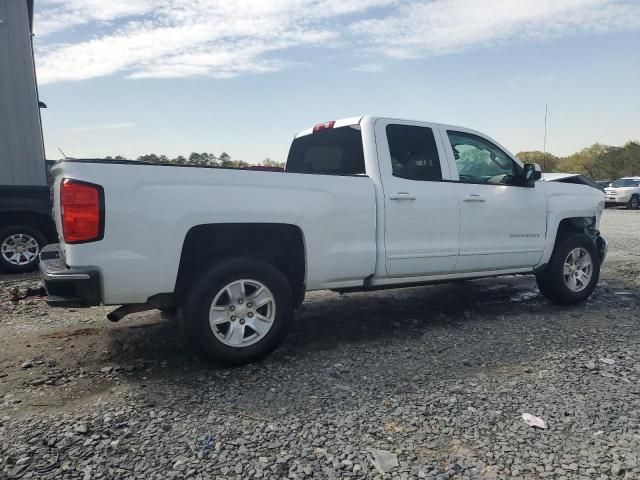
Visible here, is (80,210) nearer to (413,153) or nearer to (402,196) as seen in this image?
(402,196)

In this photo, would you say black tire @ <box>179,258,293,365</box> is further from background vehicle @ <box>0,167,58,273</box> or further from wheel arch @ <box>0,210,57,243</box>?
wheel arch @ <box>0,210,57,243</box>

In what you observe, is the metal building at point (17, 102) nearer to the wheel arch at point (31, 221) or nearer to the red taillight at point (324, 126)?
the wheel arch at point (31, 221)

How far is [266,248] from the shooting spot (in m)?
3.96

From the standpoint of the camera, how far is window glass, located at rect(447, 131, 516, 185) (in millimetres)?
4973

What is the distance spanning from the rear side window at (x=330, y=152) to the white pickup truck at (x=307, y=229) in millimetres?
19

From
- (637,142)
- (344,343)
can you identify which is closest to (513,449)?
(344,343)

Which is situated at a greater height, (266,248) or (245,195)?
(245,195)

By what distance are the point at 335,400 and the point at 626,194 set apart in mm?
26398

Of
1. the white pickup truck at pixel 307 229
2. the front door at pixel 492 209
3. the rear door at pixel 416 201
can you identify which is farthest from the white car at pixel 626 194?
the rear door at pixel 416 201

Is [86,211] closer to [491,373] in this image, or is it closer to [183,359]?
[183,359]

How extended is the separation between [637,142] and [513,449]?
231ft

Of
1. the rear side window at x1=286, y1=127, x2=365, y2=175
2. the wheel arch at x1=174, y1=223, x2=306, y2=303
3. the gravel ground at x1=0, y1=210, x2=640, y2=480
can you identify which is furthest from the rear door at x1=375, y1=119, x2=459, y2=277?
the wheel arch at x1=174, y1=223, x2=306, y2=303

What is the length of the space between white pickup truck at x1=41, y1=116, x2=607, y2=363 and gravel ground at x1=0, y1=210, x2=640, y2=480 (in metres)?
0.51

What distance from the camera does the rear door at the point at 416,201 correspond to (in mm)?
4323
